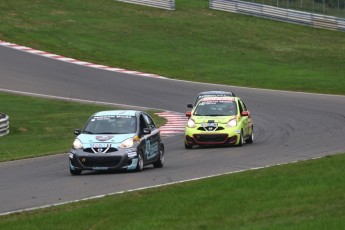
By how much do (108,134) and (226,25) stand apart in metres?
41.5

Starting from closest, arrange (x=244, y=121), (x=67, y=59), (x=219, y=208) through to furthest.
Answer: (x=219, y=208), (x=244, y=121), (x=67, y=59)

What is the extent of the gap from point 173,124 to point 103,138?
13.1 metres

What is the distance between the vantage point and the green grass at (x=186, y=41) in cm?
4944

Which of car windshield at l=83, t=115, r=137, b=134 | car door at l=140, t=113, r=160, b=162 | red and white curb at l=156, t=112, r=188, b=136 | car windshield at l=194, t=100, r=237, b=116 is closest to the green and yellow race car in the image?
car windshield at l=194, t=100, r=237, b=116

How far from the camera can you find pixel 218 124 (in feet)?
90.1

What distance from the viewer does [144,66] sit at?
50.6 metres

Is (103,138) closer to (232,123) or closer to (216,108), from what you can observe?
(232,123)

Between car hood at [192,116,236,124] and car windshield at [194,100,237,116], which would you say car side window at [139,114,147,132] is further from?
car windshield at [194,100,237,116]

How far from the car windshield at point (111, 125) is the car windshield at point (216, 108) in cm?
615

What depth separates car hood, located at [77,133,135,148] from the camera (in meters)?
21.2

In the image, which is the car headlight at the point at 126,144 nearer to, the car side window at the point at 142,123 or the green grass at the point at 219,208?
the car side window at the point at 142,123

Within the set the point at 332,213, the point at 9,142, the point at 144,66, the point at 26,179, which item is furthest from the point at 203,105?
the point at 144,66

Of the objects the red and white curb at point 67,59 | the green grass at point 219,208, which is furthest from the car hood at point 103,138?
the red and white curb at point 67,59

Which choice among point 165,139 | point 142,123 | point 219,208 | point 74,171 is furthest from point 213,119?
point 219,208
